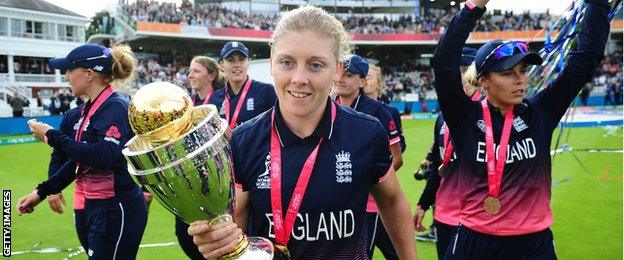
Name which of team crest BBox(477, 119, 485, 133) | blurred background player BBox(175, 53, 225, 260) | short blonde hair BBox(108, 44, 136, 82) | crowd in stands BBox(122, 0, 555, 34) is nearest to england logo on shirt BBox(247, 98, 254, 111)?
blurred background player BBox(175, 53, 225, 260)

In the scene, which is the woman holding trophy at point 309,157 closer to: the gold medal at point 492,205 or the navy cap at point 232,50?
the gold medal at point 492,205

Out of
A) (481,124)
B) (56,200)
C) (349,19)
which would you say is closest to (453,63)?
(481,124)

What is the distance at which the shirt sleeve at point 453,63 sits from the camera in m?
2.69

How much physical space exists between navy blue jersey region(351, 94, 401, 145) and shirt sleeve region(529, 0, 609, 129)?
62.6 inches

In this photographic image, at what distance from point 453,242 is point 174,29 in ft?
126

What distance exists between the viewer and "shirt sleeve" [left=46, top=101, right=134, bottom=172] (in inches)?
129

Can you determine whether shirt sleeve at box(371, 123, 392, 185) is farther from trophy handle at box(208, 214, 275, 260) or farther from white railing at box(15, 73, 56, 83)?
white railing at box(15, 73, 56, 83)

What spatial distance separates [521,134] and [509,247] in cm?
64

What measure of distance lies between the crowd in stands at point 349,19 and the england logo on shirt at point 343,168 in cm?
4010

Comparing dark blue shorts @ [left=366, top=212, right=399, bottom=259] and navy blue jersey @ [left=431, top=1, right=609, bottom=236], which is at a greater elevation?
navy blue jersey @ [left=431, top=1, right=609, bottom=236]

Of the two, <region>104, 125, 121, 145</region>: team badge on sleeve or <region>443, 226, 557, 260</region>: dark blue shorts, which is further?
<region>104, 125, 121, 145</region>: team badge on sleeve

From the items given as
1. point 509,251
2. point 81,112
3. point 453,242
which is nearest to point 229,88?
point 81,112

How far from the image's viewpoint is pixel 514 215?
2908 mm

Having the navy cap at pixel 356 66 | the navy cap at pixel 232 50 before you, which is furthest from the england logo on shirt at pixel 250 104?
the navy cap at pixel 356 66
